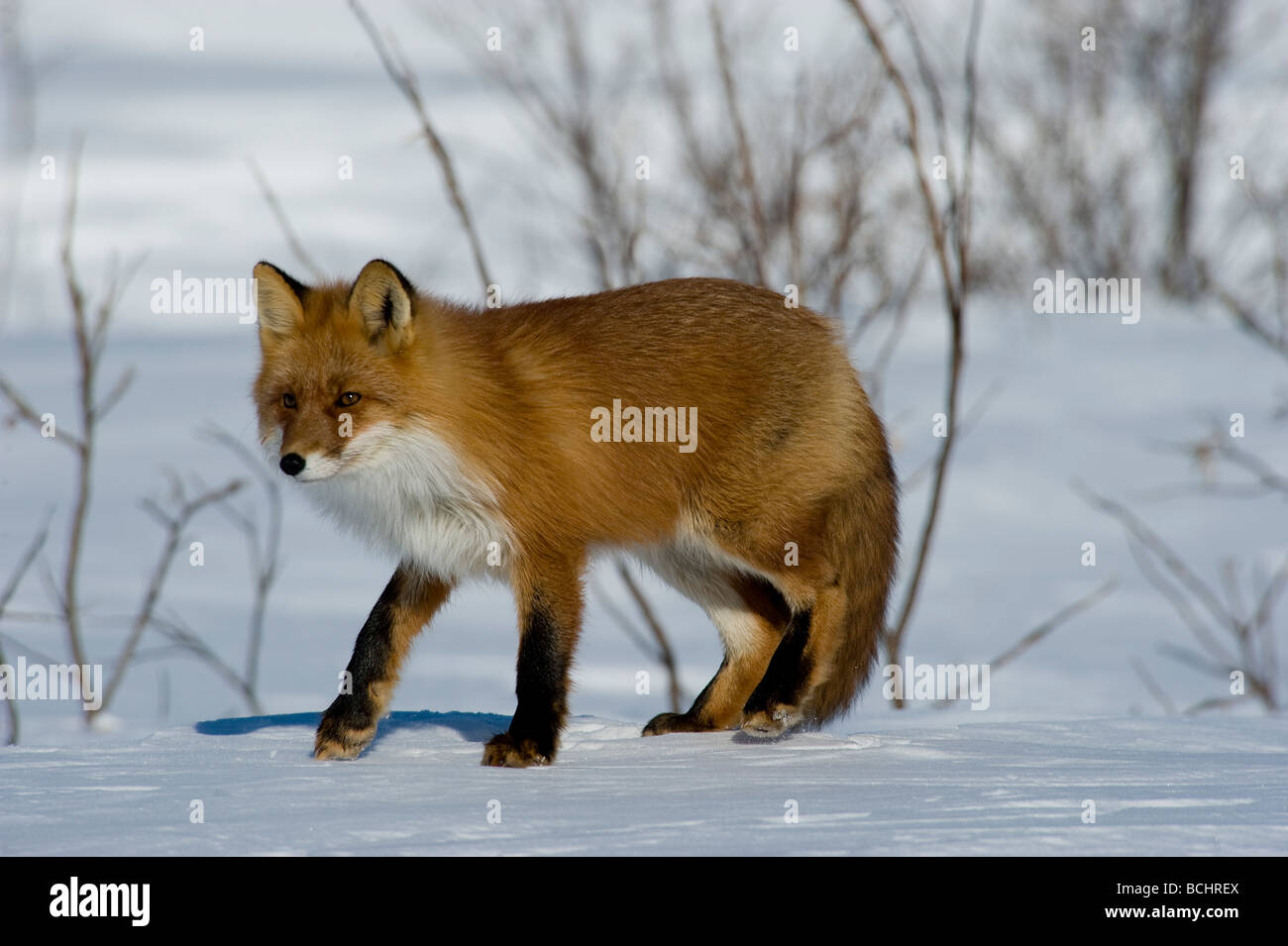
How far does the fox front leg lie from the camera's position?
465 cm

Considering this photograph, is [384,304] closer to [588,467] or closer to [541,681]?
[588,467]

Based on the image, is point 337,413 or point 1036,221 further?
point 1036,221

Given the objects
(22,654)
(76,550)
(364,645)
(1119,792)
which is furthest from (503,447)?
(22,654)

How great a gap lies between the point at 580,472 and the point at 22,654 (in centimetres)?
396

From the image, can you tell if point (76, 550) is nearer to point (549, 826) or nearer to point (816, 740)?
point (816, 740)

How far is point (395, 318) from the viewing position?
460cm

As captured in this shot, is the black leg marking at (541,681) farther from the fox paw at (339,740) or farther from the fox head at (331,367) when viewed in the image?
the fox head at (331,367)

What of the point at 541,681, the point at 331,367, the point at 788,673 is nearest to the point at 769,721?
the point at 788,673

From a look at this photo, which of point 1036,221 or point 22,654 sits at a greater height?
point 1036,221

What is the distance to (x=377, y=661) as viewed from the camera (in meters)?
4.82

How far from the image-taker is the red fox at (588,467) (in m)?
4.57

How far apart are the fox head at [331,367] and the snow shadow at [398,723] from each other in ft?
3.88

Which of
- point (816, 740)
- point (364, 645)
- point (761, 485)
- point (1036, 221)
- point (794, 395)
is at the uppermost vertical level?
point (1036, 221)

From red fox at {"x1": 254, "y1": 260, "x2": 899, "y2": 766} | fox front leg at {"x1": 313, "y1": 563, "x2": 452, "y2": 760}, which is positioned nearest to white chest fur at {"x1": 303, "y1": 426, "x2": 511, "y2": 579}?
red fox at {"x1": 254, "y1": 260, "x2": 899, "y2": 766}
